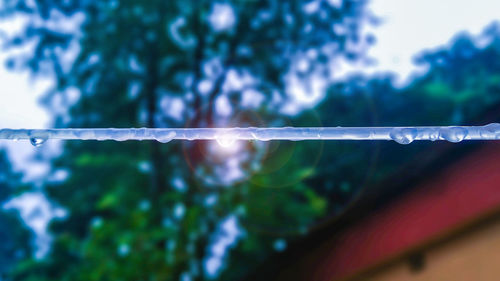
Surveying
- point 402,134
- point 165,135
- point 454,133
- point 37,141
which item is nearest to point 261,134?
point 165,135

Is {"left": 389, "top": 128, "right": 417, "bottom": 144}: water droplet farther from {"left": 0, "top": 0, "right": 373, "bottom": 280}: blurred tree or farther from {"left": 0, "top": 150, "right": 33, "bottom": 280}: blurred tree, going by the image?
{"left": 0, "top": 150, "right": 33, "bottom": 280}: blurred tree

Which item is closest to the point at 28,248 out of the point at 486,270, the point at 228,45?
the point at 228,45

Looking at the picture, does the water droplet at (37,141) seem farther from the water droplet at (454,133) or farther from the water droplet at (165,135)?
the water droplet at (454,133)

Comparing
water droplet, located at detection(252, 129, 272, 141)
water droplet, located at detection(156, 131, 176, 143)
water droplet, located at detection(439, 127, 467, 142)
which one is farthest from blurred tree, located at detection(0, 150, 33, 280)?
water droplet, located at detection(439, 127, 467, 142)

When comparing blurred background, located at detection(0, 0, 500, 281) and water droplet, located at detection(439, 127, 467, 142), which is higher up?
blurred background, located at detection(0, 0, 500, 281)

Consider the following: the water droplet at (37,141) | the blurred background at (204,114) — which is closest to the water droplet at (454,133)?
the water droplet at (37,141)
